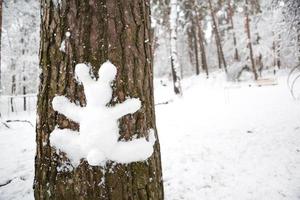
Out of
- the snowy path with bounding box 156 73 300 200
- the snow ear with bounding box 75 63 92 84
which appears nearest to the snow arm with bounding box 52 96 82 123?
the snow ear with bounding box 75 63 92 84

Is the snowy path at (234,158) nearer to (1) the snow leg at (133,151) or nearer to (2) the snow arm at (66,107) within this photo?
(1) the snow leg at (133,151)

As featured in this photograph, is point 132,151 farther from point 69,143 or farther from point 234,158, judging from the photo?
point 234,158

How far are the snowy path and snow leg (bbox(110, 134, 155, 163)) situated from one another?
1.77 metres

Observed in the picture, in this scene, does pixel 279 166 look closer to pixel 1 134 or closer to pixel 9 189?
pixel 9 189

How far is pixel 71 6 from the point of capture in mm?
1348

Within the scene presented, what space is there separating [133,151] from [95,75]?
47 centimetres

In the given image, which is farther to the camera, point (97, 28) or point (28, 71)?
point (28, 71)

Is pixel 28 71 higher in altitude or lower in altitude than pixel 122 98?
higher

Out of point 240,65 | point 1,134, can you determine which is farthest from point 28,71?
point 240,65

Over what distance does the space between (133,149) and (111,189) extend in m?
0.24

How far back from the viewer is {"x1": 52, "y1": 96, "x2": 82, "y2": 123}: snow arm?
4.42 feet

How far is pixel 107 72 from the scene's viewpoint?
1326 mm

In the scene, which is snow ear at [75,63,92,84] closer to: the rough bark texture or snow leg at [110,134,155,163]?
the rough bark texture

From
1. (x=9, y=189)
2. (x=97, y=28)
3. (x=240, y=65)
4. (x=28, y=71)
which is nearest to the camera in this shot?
(x=97, y=28)
